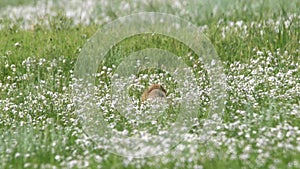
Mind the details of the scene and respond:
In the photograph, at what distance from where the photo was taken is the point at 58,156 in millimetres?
5523

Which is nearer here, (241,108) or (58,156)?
(58,156)

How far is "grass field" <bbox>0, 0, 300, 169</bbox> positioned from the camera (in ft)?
18.0

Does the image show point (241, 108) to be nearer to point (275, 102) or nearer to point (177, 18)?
point (275, 102)

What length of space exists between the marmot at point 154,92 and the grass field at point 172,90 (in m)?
0.24

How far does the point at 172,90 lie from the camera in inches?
314

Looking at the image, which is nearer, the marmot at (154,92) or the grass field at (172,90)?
the grass field at (172,90)

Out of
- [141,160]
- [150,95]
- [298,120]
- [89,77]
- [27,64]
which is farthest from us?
[27,64]

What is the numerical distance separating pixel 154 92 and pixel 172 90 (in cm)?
41

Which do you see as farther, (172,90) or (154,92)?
(172,90)

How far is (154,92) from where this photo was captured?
766cm

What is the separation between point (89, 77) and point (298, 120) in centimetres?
358

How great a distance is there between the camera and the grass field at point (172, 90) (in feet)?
18.0

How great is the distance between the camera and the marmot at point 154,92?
7.62m

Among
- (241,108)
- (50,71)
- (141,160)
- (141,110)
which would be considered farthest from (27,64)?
(141,160)
